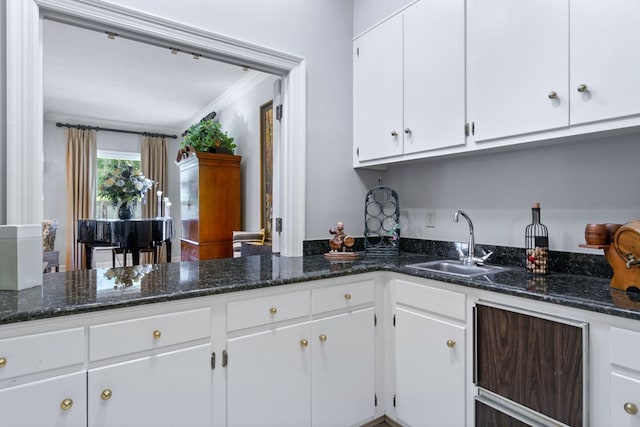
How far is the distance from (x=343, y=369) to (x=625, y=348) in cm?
111

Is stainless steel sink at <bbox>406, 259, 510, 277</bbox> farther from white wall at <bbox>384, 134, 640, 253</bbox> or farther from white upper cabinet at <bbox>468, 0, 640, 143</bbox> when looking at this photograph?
white upper cabinet at <bbox>468, 0, 640, 143</bbox>

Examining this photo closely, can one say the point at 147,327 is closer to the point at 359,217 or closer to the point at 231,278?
the point at 231,278

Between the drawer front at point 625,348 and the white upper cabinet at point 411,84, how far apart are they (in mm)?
1055

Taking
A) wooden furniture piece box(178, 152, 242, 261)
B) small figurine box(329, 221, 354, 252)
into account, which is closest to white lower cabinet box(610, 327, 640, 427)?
small figurine box(329, 221, 354, 252)

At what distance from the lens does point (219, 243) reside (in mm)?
4242

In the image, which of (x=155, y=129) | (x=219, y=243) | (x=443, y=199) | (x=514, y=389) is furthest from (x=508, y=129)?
(x=155, y=129)

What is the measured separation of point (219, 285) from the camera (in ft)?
4.65

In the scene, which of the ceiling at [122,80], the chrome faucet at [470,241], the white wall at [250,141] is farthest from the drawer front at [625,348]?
the white wall at [250,141]

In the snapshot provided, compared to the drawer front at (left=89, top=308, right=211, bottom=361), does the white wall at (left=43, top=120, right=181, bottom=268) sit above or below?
above

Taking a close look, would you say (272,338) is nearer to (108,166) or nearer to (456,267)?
(456,267)

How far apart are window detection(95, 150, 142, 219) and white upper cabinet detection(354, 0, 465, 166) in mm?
5531

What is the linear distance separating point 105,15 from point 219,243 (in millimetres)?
2926

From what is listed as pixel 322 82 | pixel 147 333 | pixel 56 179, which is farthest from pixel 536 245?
pixel 56 179

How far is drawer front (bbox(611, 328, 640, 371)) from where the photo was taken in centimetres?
105
